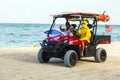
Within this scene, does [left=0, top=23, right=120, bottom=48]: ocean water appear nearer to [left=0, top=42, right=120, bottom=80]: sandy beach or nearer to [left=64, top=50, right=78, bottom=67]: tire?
[left=0, top=42, right=120, bottom=80]: sandy beach

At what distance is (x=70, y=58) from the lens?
1418cm

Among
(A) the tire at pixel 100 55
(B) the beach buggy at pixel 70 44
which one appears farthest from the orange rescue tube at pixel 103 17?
(A) the tire at pixel 100 55

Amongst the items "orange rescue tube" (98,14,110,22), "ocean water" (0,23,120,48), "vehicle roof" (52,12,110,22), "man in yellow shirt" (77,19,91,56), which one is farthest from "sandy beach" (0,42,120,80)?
"ocean water" (0,23,120,48)

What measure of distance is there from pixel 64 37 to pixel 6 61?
2.69 meters

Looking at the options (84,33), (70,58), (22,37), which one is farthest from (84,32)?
(22,37)

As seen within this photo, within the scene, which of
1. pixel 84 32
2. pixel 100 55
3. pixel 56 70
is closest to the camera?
pixel 56 70

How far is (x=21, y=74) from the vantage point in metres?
12.5

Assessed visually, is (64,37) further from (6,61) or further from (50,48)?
(6,61)

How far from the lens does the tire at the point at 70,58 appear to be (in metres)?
14.1

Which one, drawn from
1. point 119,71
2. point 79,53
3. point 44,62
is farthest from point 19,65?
point 119,71

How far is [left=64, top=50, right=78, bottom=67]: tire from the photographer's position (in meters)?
14.1

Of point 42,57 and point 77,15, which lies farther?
point 42,57

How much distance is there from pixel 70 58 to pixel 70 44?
1.64ft

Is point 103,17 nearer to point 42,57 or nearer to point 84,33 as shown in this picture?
point 84,33
